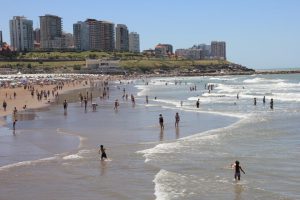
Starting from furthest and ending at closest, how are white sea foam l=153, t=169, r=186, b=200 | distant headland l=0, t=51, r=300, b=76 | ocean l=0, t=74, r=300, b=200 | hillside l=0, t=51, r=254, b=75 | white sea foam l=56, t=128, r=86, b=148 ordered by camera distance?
hillside l=0, t=51, r=254, b=75 < distant headland l=0, t=51, r=300, b=76 < white sea foam l=56, t=128, r=86, b=148 < ocean l=0, t=74, r=300, b=200 < white sea foam l=153, t=169, r=186, b=200

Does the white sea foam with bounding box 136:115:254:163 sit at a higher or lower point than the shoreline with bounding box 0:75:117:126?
lower

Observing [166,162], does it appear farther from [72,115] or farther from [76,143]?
[72,115]


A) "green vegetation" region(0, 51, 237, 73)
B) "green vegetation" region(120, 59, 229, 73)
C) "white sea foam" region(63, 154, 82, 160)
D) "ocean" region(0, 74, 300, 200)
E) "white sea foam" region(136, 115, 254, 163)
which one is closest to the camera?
"ocean" region(0, 74, 300, 200)

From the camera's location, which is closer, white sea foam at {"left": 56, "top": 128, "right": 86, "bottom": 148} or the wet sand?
the wet sand

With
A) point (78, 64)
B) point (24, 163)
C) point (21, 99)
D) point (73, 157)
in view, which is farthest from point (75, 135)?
point (78, 64)

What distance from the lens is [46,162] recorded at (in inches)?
666

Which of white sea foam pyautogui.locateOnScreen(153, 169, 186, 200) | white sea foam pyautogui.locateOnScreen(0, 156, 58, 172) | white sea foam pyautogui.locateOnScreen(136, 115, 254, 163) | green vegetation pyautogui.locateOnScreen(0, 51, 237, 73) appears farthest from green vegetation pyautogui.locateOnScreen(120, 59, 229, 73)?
white sea foam pyautogui.locateOnScreen(153, 169, 186, 200)

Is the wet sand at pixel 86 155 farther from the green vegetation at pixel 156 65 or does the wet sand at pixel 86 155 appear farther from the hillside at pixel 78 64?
the green vegetation at pixel 156 65

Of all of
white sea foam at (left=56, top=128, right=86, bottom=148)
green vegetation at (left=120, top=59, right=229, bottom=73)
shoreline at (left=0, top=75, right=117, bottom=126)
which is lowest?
white sea foam at (left=56, top=128, right=86, bottom=148)

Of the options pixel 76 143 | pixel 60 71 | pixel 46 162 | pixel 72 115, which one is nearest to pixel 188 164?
pixel 46 162

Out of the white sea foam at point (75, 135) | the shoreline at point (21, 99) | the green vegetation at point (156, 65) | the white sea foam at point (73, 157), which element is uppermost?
the green vegetation at point (156, 65)

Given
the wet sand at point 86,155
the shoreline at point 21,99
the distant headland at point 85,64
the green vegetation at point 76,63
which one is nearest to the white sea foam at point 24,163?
the wet sand at point 86,155

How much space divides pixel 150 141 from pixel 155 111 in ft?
51.0

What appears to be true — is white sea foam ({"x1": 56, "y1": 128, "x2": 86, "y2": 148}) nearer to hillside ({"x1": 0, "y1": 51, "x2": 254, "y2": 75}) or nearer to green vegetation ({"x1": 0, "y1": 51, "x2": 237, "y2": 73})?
hillside ({"x1": 0, "y1": 51, "x2": 254, "y2": 75})
